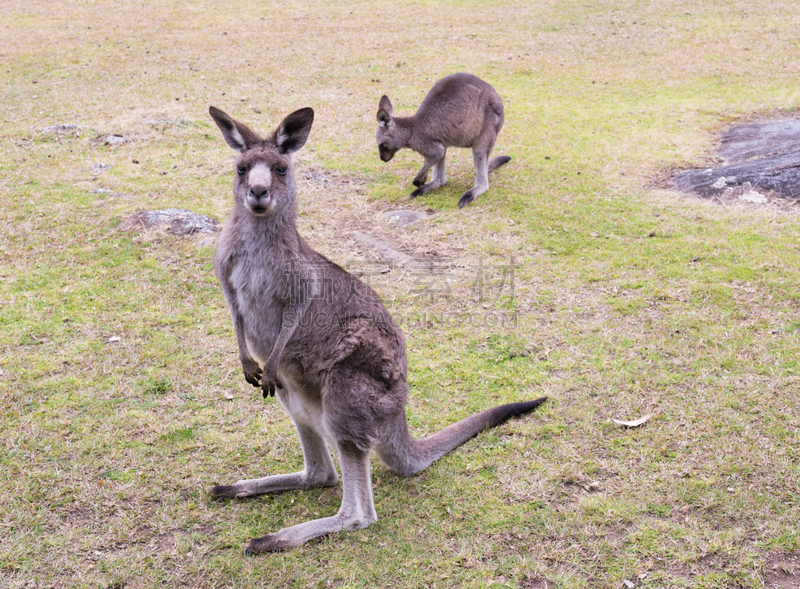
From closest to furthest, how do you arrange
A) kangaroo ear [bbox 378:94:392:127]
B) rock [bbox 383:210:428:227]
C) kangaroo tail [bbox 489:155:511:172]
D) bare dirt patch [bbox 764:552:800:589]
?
1. bare dirt patch [bbox 764:552:800:589]
2. rock [bbox 383:210:428:227]
3. kangaroo ear [bbox 378:94:392:127]
4. kangaroo tail [bbox 489:155:511:172]

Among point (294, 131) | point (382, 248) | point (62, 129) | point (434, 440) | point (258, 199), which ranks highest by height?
point (294, 131)

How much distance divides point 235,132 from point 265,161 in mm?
214

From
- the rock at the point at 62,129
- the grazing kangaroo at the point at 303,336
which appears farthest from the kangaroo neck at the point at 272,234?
the rock at the point at 62,129

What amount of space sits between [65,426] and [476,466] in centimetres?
226

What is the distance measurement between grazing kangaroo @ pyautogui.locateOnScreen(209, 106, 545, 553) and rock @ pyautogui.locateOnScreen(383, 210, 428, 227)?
11.0 ft

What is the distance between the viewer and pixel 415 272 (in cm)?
554

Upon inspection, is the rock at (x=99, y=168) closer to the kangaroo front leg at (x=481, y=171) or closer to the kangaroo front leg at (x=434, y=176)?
the kangaroo front leg at (x=434, y=176)

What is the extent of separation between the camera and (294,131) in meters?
3.12

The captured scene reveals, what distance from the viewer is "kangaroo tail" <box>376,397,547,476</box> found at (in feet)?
10.2

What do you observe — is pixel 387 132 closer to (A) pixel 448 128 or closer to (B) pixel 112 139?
(A) pixel 448 128

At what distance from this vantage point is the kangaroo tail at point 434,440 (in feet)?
10.2

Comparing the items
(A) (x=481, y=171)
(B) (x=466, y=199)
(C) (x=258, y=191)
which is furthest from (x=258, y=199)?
(A) (x=481, y=171)

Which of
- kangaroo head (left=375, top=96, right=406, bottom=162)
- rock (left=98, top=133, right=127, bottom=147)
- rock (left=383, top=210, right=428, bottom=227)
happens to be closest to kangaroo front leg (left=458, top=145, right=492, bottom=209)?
rock (left=383, top=210, right=428, bottom=227)

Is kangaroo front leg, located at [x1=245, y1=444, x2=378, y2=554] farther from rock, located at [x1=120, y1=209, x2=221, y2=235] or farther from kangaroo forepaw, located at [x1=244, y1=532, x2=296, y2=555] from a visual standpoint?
rock, located at [x1=120, y1=209, x2=221, y2=235]
